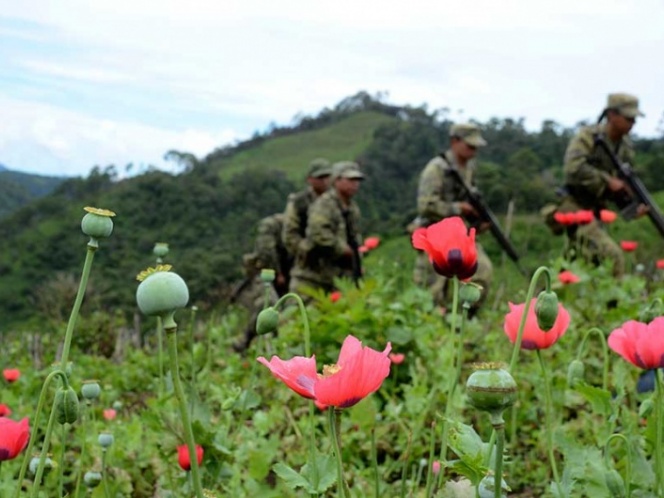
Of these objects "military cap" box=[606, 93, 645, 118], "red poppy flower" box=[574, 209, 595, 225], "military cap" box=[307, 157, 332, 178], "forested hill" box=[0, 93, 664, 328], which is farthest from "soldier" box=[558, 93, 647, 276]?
"forested hill" box=[0, 93, 664, 328]

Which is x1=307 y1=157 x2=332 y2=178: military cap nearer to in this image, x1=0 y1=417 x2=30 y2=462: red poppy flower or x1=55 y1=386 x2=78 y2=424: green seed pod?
x1=0 y1=417 x2=30 y2=462: red poppy flower

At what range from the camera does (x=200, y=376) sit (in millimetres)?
4113

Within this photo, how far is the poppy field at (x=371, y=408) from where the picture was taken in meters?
1.05

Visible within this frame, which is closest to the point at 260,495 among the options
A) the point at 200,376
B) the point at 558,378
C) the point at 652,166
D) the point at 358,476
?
the point at 358,476

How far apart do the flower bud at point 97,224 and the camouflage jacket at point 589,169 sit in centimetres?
595

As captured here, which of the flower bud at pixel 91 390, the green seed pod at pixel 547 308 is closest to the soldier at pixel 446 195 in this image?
the flower bud at pixel 91 390

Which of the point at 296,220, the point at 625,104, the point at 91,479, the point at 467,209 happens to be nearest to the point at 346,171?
the point at 296,220

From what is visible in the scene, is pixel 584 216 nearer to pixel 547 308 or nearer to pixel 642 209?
pixel 642 209

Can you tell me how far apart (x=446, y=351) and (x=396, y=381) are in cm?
49

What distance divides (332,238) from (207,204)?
118 ft

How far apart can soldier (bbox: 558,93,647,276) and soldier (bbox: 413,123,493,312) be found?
0.77 meters

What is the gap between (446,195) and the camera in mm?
6578

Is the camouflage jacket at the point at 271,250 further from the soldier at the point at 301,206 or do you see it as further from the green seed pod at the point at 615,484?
the green seed pod at the point at 615,484

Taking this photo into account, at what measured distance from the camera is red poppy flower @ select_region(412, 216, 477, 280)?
55.9 inches
